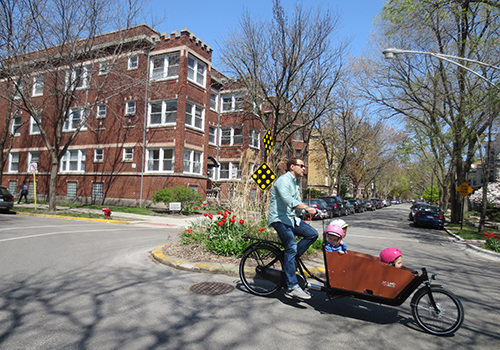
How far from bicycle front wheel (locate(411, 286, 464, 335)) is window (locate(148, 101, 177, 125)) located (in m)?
22.3

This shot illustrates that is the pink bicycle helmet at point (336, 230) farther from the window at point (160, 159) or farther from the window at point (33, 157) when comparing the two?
the window at point (33, 157)

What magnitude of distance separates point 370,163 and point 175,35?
32.8m

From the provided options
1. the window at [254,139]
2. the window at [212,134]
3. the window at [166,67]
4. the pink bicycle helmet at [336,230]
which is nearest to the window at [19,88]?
the window at [166,67]

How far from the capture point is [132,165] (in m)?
24.9

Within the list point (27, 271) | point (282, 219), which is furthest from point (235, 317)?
point (27, 271)

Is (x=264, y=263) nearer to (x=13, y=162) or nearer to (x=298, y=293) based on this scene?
(x=298, y=293)

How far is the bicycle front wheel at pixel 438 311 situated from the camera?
397cm

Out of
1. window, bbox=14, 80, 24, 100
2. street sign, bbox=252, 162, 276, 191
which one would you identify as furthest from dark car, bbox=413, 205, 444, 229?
window, bbox=14, 80, 24, 100

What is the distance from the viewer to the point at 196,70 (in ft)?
84.9

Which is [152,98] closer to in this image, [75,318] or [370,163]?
[75,318]

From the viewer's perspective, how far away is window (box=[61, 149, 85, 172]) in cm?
2802

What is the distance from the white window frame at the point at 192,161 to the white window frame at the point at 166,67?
5.80 metres

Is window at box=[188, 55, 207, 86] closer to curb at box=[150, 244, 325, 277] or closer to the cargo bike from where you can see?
curb at box=[150, 244, 325, 277]

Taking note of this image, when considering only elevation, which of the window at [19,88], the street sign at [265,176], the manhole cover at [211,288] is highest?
the window at [19,88]
